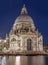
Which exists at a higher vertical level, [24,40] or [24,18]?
[24,18]

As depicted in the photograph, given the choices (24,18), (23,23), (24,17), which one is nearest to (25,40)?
(23,23)

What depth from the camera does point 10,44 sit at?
48.3 m

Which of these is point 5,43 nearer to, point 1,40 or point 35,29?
point 1,40

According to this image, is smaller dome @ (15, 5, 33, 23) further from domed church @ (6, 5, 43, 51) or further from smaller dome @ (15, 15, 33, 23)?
domed church @ (6, 5, 43, 51)

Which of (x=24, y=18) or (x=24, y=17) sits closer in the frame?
(x=24, y=18)

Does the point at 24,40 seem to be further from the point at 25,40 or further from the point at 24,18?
the point at 24,18

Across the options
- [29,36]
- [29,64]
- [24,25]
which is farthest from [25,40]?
[29,64]

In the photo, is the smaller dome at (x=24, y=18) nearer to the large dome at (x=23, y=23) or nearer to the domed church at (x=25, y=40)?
the large dome at (x=23, y=23)

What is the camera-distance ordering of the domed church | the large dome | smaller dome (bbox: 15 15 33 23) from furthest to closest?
1. smaller dome (bbox: 15 15 33 23)
2. the large dome
3. the domed church

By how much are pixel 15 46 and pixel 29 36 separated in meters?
2.62

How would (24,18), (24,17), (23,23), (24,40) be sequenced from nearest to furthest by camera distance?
(24,40), (23,23), (24,18), (24,17)

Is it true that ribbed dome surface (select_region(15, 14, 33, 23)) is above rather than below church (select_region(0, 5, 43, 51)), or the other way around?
above

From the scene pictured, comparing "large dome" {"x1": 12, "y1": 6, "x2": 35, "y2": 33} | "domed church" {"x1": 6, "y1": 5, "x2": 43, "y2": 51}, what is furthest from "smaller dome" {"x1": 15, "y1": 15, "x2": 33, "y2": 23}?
"domed church" {"x1": 6, "y1": 5, "x2": 43, "y2": 51}

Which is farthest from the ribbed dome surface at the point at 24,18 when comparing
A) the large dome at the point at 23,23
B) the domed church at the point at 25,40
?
the domed church at the point at 25,40
